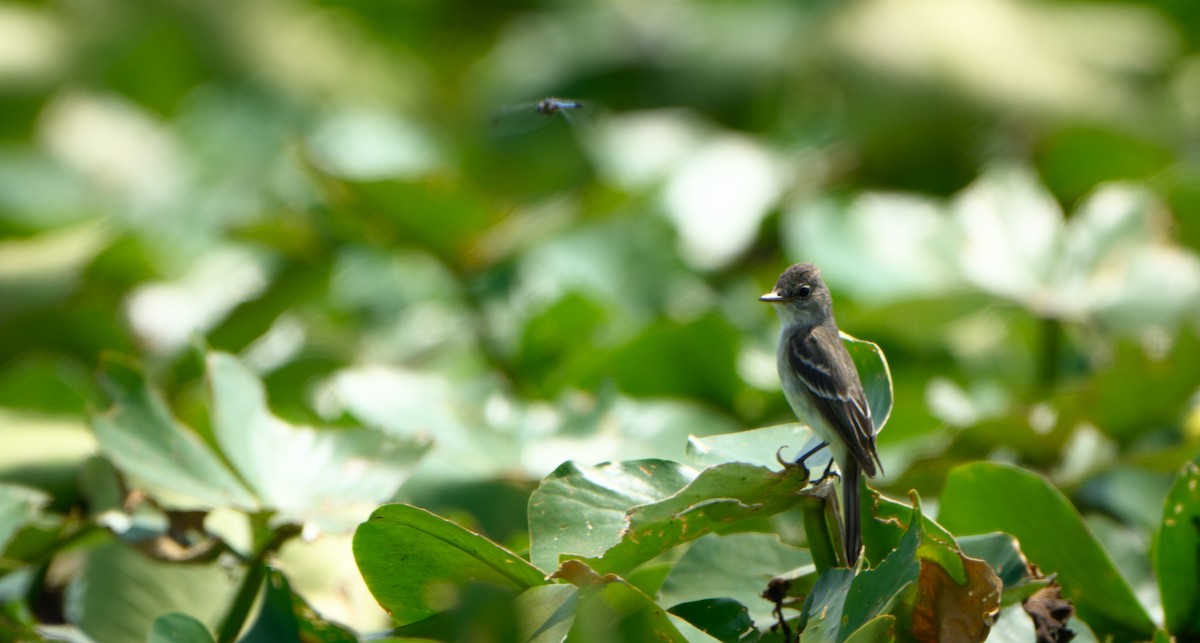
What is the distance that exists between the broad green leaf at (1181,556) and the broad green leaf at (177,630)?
0.56 m

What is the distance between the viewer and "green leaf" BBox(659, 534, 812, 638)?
0.76 m

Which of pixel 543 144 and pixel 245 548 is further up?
pixel 245 548

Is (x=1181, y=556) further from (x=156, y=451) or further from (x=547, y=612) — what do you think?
(x=156, y=451)

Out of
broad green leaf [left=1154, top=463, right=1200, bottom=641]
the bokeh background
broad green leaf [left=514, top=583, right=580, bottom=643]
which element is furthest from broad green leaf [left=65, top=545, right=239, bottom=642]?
broad green leaf [left=1154, top=463, right=1200, bottom=641]

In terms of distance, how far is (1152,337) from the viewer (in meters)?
1.24

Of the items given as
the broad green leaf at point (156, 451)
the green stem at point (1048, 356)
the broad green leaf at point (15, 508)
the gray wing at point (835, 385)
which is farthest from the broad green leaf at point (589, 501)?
the green stem at point (1048, 356)

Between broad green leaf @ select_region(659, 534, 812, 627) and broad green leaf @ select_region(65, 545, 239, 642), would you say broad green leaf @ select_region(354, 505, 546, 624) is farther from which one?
broad green leaf @ select_region(65, 545, 239, 642)

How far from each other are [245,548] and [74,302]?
0.61 meters

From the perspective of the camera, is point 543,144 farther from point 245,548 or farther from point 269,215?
point 245,548

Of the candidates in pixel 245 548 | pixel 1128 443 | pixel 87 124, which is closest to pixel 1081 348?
pixel 1128 443

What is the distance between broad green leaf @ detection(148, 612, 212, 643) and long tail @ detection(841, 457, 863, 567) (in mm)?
360

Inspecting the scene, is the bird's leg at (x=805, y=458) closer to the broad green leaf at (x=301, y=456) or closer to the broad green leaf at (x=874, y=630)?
the broad green leaf at (x=874, y=630)

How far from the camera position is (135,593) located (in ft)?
3.18

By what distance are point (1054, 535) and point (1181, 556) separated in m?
0.08
